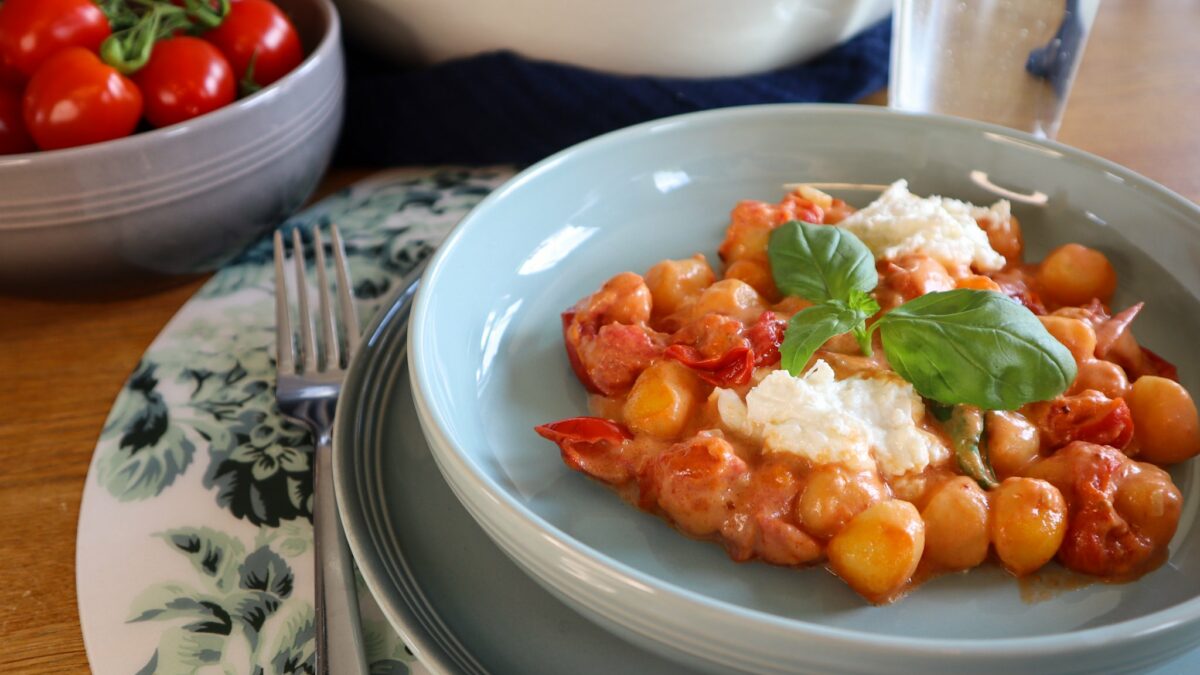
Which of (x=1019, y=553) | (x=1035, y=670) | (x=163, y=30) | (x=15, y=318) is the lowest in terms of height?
(x=15, y=318)

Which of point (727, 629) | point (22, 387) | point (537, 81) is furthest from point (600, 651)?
point (537, 81)

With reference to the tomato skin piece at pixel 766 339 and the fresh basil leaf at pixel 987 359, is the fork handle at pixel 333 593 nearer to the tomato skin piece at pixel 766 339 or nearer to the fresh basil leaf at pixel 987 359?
the tomato skin piece at pixel 766 339

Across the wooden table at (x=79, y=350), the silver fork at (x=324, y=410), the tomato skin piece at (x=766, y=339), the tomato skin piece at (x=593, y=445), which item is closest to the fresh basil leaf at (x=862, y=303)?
the tomato skin piece at (x=766, y=339)

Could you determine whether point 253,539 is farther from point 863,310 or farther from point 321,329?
point 863,310

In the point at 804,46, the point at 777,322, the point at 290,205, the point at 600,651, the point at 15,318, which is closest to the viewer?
the point at 600,651

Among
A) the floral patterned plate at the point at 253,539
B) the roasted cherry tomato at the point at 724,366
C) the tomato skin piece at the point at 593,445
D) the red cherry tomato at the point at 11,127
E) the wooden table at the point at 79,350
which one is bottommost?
the wooden table at the point at 79,350

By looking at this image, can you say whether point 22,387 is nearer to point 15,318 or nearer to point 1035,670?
point 15,318

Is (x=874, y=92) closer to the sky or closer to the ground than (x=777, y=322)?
closer to the ground
